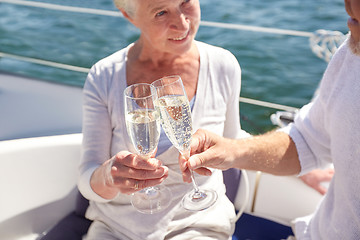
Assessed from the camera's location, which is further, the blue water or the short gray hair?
the blue water

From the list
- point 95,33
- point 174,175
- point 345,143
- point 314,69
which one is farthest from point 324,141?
point 95,33

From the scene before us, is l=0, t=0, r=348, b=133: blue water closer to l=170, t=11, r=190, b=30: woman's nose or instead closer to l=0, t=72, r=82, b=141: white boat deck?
l=0, t=72, r=82, b=141: white boat deck

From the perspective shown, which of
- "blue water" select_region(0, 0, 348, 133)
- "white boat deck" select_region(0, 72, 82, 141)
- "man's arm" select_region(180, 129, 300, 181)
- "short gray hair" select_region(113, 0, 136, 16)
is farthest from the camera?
"blue water" select_region(0, 0, 348, 133)

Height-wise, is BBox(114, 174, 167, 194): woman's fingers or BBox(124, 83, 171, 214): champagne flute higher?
BBox(124, 83, 171, 214): champagne flute

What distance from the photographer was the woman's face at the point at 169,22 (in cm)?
136

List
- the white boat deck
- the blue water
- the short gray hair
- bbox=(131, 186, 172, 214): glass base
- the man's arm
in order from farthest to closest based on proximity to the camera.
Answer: the blue water
the white boat deck
the short gray hair
bbox=(131, 186, 172, 214): glass base
the man's arm

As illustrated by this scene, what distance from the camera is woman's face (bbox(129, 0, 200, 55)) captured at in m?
1.36

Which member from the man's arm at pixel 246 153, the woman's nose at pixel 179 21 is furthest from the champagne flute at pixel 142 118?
the woman's nose at pixel 179 21

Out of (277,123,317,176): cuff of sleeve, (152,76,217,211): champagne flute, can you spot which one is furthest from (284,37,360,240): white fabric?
(152,76,217,211): champagne flute

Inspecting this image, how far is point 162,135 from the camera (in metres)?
1.43

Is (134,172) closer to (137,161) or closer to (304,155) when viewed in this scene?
(137,161)

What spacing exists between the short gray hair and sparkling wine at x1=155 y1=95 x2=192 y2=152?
1.48 ft

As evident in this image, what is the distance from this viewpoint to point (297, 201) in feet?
5.87

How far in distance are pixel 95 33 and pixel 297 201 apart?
588 centimetres
